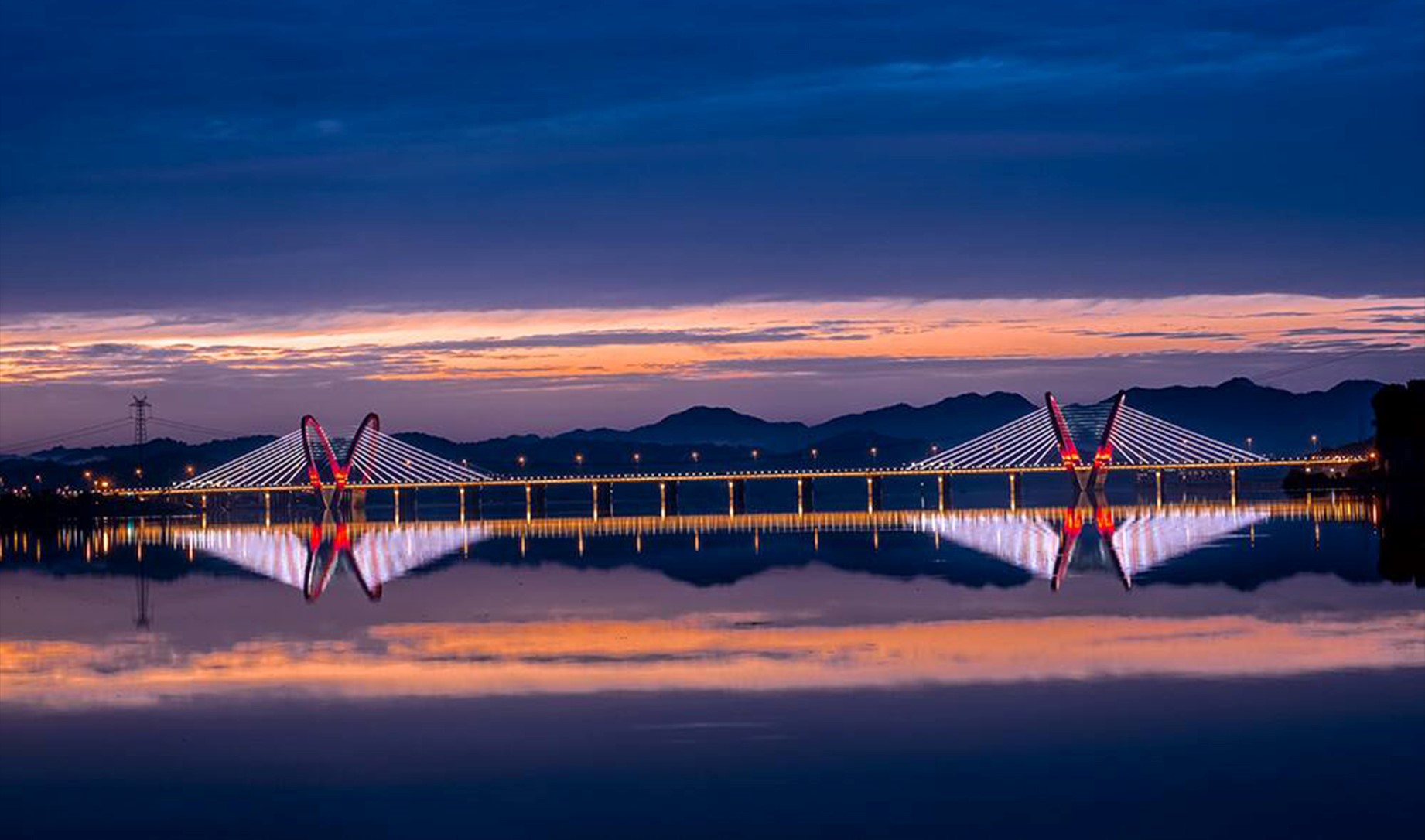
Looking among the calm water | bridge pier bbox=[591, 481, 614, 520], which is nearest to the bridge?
bridge pier bbox=[591, 481, 614, 520]

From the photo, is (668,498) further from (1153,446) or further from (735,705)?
(735,705)

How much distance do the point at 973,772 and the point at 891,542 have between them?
153ft

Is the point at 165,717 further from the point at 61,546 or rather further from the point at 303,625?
the point at 61,546

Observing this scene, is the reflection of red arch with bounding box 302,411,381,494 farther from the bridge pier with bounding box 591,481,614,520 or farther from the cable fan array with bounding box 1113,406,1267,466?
the cable fan array with bounding box 1113,406,1267,466

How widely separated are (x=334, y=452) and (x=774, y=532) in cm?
8736

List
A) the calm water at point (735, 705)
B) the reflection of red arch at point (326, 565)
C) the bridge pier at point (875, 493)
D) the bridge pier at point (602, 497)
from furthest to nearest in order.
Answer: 1. the bridge pier at point (875, 493)
2. the bridge pier at point (602, 497)
3. the reflection of red arch at point (326, 565)
4. the calm water at point (735, 705)

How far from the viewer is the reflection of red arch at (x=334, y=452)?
146 metres

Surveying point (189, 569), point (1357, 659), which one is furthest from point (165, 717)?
Answer: point (189, 569)

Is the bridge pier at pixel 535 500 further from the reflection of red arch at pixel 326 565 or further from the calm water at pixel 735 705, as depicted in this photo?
the calm water at pixel 735 705

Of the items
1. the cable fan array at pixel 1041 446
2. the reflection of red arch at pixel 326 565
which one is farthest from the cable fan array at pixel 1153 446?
the reflection of red arch at pixel 326 565

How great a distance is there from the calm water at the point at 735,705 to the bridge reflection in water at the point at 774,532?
17.3 ft

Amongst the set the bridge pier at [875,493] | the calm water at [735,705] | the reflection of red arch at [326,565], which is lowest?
the calm water at [735,705]

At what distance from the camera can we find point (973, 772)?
15.3 metres

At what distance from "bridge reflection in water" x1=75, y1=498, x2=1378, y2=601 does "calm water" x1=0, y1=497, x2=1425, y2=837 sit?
5266 mm
